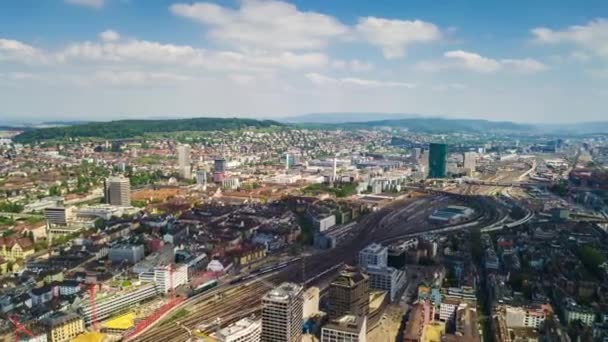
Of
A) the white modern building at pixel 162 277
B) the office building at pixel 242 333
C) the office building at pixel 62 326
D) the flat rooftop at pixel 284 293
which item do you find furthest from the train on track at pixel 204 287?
the flat rooftop at pixel 284 293

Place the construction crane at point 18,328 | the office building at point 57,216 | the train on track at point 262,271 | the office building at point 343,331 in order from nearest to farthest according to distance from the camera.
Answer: the office building at point 343,331 < the construction crane at point 18,328 < the train on track at point 262,271 < the office building at point 57,216

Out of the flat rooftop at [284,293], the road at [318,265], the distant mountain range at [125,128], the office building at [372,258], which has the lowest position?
the road at [318,265]

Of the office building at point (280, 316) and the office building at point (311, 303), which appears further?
the office building at point (311, 303)

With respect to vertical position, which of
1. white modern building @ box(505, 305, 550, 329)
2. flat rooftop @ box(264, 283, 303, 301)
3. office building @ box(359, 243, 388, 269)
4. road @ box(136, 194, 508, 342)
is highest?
flat rooftop @ box(264, 283, 303, 301)

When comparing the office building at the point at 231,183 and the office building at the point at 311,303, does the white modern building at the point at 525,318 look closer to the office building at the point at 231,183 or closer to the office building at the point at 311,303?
the office building at the point at 311,303

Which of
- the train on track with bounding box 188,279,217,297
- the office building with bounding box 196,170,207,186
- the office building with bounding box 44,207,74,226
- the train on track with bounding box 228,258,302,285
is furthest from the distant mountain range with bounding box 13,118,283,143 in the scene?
the train on track with bounding box 188,279,217,297

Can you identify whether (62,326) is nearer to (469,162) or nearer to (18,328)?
(18,328)

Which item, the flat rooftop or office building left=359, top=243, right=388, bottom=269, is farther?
office building left=359, top=243, right=388, bottom=269

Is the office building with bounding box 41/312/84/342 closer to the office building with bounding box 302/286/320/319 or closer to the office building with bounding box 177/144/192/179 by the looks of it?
the office building with bounding box 302/286/320/319
